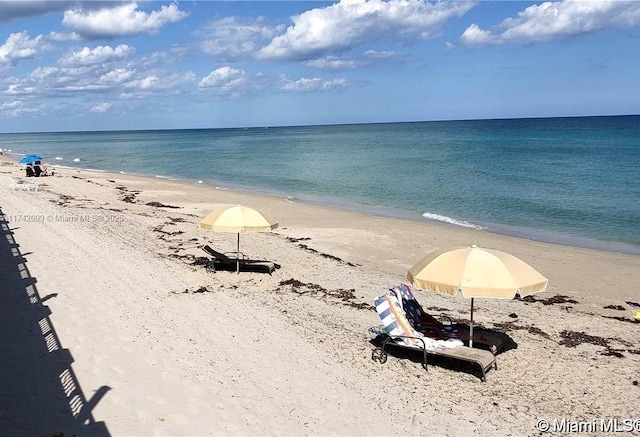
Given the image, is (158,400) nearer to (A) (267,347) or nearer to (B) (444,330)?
(A) (267,347)

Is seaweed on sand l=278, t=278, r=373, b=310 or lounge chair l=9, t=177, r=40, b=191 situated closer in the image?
seaweed on sand l=278, t=278, r=373, b=310

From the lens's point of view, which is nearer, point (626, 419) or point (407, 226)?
point (626, 419)

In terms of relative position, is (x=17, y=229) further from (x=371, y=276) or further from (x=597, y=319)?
(x=597, y=319)

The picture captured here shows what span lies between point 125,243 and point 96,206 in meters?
9.11

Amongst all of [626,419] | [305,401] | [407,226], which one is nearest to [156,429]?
[305,401]

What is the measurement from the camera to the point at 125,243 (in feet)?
50.6

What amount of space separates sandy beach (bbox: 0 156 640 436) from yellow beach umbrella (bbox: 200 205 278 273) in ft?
4.00

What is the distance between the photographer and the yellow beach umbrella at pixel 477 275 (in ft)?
24.7

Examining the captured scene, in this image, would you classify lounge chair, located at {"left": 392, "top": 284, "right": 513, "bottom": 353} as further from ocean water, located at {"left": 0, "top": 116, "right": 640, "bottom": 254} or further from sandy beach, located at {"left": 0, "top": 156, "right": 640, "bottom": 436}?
ocean water, located at {"left": 0, "top": 116, "right": 640, "bottom": 254}

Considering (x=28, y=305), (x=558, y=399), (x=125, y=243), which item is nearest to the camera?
(x=558, y=399)

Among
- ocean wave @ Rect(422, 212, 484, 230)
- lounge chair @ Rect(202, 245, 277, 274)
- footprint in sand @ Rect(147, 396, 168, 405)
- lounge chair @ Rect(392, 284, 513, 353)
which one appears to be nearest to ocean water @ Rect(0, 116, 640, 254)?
ocean wave @ Rect(422, 212, 484, 230)

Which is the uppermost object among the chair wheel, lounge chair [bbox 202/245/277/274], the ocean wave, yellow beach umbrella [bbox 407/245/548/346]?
yellow beach umbrella [bbox 407/245/548/346]

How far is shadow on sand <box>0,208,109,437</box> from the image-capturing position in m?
6.03

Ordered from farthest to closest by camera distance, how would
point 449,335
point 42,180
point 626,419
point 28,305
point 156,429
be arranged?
1. point 42,180
2. point 28,305
3. point 449,335
4. point 626,419
5. point 156,429
